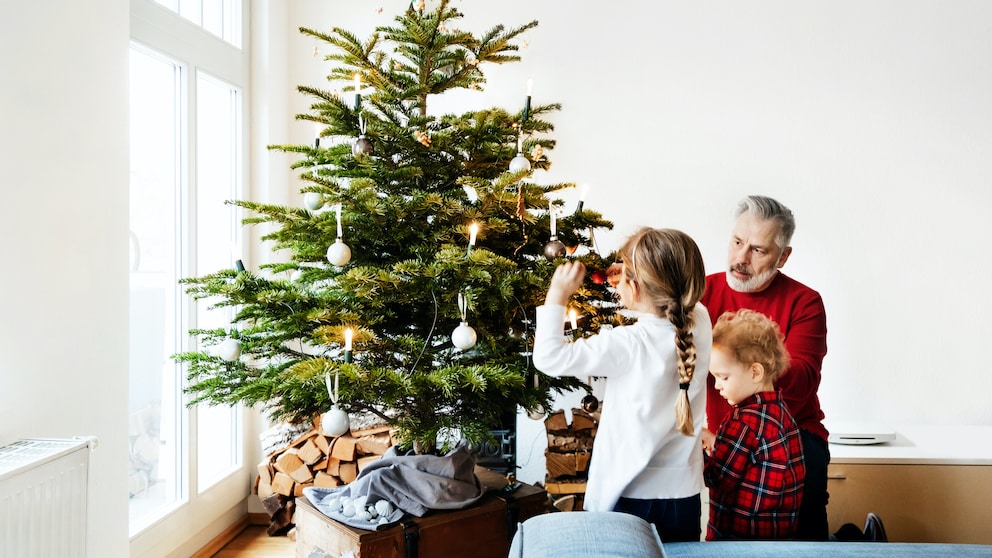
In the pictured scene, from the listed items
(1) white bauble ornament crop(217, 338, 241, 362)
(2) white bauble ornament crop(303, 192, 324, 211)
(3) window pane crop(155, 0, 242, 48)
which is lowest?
(1) white bauble ornament crop(217, 338, 241, 362)

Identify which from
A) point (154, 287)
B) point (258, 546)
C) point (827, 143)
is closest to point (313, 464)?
point (258, 546)

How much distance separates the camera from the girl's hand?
5.11ft

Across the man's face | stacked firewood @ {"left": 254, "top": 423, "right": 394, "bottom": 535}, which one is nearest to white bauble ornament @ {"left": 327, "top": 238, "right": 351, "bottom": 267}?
the man's face

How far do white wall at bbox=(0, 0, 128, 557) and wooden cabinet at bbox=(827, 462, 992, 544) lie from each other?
235cm

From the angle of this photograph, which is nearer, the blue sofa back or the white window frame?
the blue sofa back

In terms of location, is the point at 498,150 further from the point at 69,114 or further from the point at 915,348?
the point at 915,348

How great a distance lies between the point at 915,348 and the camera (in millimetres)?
3035

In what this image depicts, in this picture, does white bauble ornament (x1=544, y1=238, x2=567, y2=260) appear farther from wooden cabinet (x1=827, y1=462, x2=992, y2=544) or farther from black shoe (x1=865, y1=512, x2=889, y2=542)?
wooden cabinet (x1=827, y1=462, x2=992, y2=544)

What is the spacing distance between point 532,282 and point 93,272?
1.28 meters

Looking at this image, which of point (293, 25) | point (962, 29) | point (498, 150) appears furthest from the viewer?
point (293, 25)

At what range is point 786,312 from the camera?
2.07 metres

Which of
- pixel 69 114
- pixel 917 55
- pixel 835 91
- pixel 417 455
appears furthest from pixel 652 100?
pixel 69 114

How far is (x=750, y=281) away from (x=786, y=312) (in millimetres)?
133

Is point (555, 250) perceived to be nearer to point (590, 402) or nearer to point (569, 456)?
point (590, 402)
